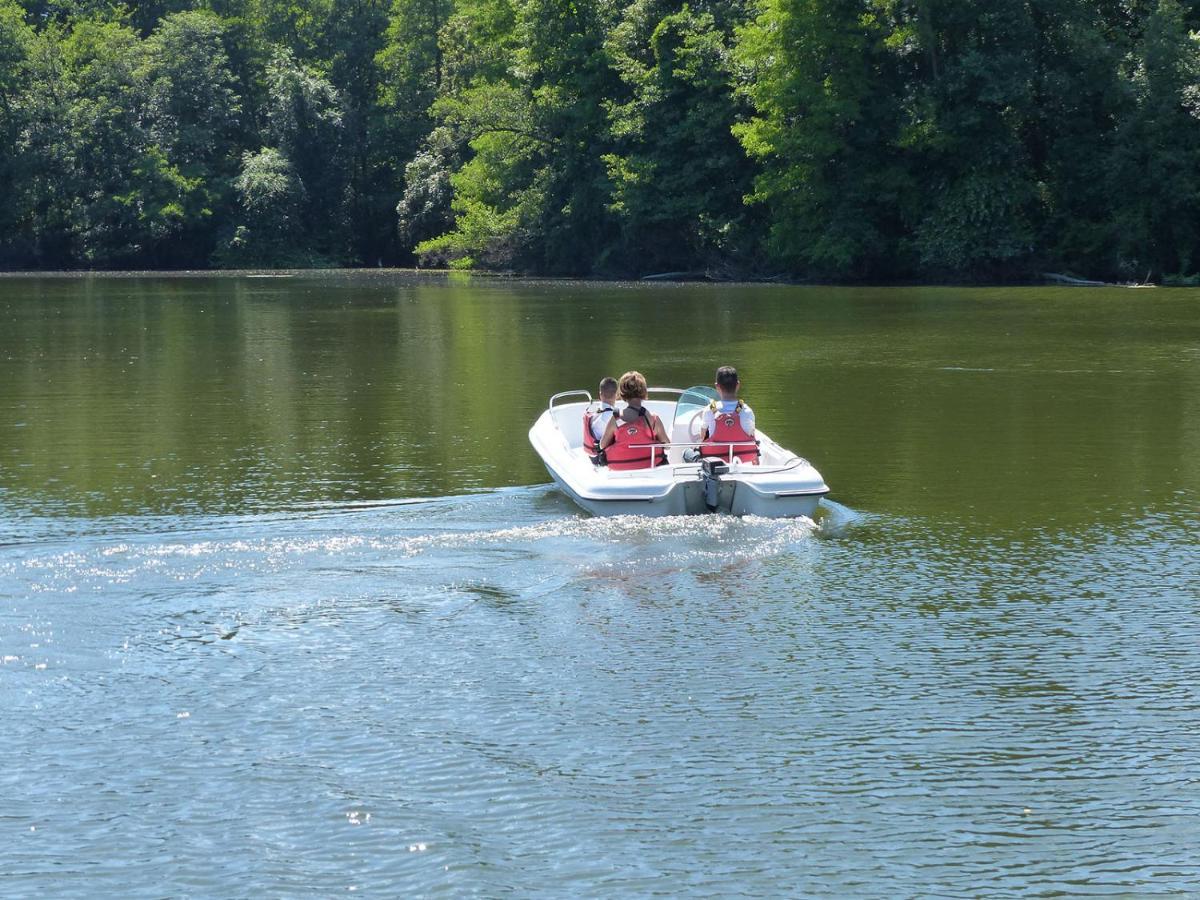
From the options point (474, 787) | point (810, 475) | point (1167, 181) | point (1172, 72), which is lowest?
point (474, 787)

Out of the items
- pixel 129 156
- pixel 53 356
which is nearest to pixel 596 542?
pixel 53 356

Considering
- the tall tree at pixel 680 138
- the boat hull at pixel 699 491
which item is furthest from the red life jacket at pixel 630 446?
the tall tree at pixel 680 138

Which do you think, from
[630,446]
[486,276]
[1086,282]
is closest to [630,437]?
[630,446]

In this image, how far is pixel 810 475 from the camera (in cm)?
1153

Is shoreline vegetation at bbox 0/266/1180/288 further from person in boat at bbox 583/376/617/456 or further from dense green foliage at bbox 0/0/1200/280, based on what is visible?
person in boat at bbox 583/376/617/456

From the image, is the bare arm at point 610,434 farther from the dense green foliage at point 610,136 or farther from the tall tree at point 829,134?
the tall tree at point 829,134

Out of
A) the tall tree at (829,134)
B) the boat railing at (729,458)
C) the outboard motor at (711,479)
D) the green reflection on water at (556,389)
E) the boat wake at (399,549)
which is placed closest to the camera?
the boat wake at (399,549)

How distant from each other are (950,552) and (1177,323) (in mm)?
20144

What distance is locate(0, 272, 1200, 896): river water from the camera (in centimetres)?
619

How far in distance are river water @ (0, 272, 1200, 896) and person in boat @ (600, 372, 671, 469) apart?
0.83m

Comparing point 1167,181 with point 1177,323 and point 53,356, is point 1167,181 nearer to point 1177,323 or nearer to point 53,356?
point 1177,323

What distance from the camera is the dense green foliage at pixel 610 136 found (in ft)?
145

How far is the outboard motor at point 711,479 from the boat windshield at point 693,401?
1.85m

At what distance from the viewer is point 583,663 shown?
8.51 m
